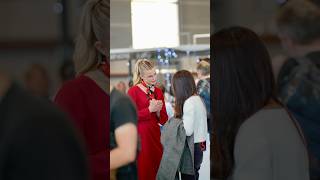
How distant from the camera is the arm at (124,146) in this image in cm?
217

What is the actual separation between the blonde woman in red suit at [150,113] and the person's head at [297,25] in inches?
57.0

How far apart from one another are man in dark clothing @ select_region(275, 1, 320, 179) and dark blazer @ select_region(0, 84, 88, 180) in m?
1.07

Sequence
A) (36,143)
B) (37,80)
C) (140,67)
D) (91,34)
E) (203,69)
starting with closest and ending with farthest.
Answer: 1. (36,143)
2. (37,80)
3. (91,34)
4. (140,67)
5. (203,69)

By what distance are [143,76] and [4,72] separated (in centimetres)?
192

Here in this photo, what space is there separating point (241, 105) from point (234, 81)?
11cm

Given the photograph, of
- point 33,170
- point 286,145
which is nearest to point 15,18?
point 33,170

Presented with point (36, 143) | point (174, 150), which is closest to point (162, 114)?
point (174, 150)

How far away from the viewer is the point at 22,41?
1.88 metres

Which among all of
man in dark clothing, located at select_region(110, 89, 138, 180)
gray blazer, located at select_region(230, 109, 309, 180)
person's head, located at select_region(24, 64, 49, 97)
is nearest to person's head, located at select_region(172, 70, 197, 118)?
man in dark clothing, located at select_region(110, 89, 138, 180)

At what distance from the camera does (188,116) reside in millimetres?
3848

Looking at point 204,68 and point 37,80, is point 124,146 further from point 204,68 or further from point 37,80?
point 204,68

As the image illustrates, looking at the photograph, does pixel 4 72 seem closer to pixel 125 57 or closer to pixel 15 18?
pixel 15 18

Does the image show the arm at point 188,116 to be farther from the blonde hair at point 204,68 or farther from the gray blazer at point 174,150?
the blonde hair at point 204,68

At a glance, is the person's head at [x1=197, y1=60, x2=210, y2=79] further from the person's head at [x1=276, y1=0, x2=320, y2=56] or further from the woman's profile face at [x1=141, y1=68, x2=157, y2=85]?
the person's head at [x1=276, y1=0, x2=320, y2=56]
